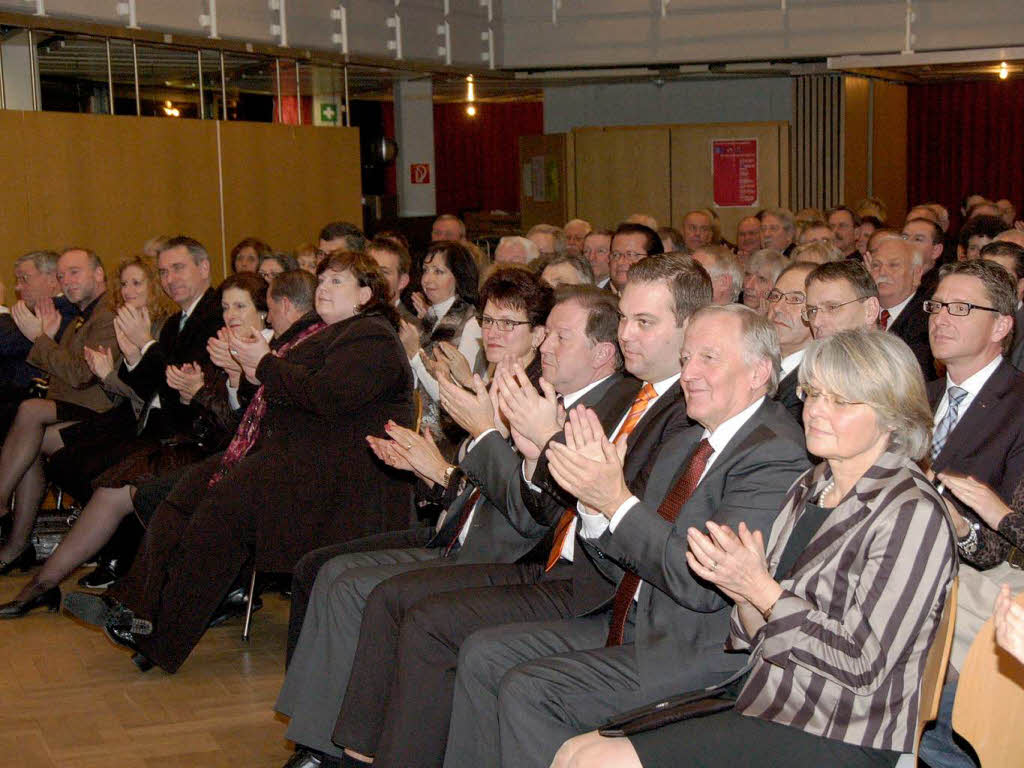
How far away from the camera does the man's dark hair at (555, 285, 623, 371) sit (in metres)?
3.41

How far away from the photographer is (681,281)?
10.6ft

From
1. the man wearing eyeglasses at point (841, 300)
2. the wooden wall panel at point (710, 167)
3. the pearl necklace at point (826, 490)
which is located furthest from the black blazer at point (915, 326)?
the wooden wall panel at point (710, 167)

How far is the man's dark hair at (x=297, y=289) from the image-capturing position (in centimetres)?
486

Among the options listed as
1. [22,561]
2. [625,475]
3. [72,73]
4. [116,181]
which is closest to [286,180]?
[116,181]

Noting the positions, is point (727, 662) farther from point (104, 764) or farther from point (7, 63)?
point (7, 63)

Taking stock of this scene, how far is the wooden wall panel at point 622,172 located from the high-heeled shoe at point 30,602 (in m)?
7.88

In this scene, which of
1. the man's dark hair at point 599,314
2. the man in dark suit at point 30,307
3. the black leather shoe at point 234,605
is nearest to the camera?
the man's dark hair at point 599,314

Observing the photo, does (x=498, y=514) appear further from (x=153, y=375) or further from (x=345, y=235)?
(x=345, y=235)

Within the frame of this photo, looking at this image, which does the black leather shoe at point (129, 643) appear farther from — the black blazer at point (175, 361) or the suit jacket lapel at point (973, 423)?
the suit jacket lapel at point (973, 423)

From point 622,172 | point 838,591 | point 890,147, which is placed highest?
point 890,147

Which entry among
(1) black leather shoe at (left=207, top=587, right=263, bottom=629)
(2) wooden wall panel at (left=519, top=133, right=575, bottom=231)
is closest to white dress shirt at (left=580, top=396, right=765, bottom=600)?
(1) black leather shoe at (left=207, top=587, right=263, bottom=629)

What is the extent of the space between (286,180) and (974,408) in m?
6.94

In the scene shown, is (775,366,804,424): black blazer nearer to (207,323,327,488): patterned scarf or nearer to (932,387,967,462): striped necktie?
(932,387,967,462): striped necktie

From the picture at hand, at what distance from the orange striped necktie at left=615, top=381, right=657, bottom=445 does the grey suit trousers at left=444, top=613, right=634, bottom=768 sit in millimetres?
485
